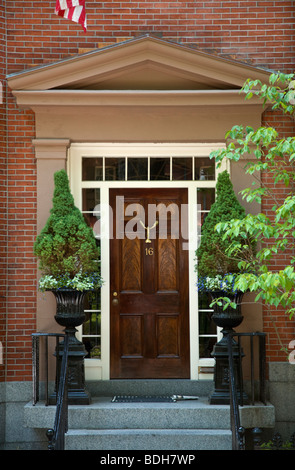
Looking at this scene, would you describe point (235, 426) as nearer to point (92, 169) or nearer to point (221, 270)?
point (221, 270)

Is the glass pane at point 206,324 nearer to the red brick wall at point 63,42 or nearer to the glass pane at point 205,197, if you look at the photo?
the red brick wall at point 63,42

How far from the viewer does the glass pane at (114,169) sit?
23.8 feet

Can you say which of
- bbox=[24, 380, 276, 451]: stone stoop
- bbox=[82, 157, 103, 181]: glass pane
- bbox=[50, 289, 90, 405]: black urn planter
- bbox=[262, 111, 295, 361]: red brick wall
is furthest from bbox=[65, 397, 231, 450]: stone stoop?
bbox=[82, 157, 103, 181]: glass pane

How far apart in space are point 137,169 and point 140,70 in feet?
3.78

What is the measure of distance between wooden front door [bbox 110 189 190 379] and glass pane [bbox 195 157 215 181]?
296 mm

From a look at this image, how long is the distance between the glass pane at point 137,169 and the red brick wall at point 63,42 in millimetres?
1142

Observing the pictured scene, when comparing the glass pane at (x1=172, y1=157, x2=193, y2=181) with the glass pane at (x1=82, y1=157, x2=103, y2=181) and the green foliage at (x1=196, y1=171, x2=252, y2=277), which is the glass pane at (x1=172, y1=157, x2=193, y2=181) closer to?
the green foliage at (x1=196, y1=171, x2=252, y2=277)

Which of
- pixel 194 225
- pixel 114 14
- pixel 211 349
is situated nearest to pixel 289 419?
pixel 211 349

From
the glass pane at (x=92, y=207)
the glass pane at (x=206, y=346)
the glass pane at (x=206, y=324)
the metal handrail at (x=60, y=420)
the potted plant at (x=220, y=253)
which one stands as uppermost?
the glass pane at (x=92, y=207)

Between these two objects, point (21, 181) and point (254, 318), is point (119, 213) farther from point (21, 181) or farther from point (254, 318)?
point (254, 318)

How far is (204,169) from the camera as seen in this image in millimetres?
7273

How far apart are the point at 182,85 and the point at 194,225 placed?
65.1 inches

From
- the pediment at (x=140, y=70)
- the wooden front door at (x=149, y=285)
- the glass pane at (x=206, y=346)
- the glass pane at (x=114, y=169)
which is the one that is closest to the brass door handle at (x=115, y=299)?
the wooden front door at (x=149, y=285)

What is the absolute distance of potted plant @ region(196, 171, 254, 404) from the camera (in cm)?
641
